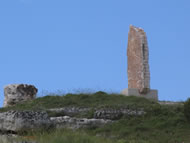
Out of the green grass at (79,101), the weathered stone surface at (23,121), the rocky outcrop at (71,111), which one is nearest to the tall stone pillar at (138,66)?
the green grass at (79,101)

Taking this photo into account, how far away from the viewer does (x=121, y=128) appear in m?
15.5

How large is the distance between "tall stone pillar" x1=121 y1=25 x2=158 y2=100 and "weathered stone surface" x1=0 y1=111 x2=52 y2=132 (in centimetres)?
1563

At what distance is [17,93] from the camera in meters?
24.5

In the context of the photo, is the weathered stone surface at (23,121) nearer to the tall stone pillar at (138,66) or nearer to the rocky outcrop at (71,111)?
the rocky outcrop at (71,111)

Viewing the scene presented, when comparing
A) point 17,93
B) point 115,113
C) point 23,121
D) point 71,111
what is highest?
point 17,93

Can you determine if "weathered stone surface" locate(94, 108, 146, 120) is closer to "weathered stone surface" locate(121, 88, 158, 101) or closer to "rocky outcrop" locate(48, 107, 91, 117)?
"rocky outcrop" locate(48, 107, 91, 117)

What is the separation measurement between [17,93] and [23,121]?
14.7m

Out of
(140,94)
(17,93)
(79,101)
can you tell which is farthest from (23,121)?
(140,94)

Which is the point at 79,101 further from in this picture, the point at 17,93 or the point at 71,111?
the point at 17,93

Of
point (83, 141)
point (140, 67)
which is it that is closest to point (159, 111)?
point (140, 67)

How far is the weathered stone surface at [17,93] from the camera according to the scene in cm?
2420

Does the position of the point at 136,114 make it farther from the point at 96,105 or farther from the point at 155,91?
the point at 155,91

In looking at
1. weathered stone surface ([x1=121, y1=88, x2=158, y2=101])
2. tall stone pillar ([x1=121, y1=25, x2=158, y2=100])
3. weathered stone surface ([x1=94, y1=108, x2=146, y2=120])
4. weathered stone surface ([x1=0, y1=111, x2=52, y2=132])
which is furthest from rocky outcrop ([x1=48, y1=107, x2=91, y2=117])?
weathered stone surface ([x1=0, y1=111, x2=52, y2=132])

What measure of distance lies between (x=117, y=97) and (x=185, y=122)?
298 inches
